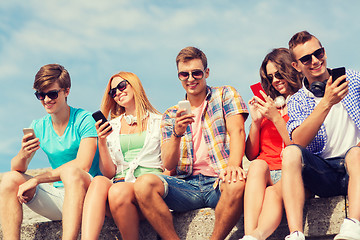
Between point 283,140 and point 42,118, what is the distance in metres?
2.84

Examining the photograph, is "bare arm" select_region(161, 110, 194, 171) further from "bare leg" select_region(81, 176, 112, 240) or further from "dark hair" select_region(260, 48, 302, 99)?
"dark hair" select_region(260, 48, 302, 99)

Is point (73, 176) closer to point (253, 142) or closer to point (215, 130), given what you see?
point (215, 130)

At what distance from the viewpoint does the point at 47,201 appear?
5.36 meters

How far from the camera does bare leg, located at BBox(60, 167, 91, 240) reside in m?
4.78

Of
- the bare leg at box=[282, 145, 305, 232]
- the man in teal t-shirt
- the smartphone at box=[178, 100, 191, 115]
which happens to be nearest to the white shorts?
the man in teal t-shirt

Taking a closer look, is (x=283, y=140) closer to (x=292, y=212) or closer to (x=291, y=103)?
(x=291, y=103)

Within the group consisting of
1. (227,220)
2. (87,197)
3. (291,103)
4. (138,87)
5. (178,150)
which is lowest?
(227,220)

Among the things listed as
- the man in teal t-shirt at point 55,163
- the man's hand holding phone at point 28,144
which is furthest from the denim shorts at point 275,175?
the man's hand holding phone at point 28,144

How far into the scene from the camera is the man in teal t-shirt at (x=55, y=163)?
4941 millimetres

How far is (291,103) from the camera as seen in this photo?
4.89 m

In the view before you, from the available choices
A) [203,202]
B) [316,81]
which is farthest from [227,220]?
[316,81]

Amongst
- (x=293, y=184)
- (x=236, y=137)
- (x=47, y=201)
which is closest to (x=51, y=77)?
(x=47, y=201)

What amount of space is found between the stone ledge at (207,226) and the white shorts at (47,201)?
0.28 meters

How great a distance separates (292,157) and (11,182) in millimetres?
2859
